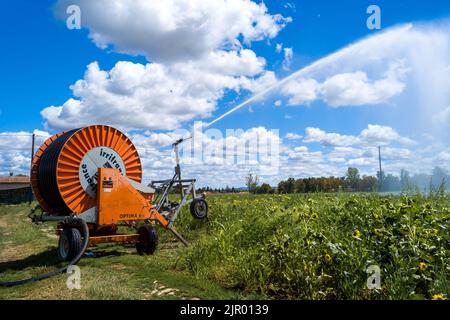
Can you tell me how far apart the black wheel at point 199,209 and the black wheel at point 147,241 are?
6.64ft

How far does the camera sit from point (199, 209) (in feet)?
36.1

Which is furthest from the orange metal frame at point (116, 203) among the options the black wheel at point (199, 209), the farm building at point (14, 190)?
the farm building at point (14, 190)

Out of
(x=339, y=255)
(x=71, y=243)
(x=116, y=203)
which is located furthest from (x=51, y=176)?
(x=339, y=255)

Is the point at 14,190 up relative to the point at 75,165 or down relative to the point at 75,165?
down

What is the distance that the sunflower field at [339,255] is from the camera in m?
4.72

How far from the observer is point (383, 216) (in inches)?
240

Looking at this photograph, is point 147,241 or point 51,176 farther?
point 147,241

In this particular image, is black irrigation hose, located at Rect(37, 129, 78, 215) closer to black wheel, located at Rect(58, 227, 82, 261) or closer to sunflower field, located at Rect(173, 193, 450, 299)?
black wheel, located at Rect(58, 227, 82, 261)

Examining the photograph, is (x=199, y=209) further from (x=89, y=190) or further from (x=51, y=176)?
(x=51, y=176)

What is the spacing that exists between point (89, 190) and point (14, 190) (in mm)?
40808

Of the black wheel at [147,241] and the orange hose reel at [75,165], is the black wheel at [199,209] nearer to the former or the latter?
the black wheel at [147,241]
